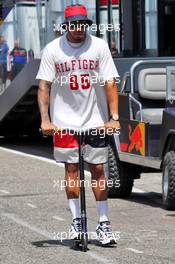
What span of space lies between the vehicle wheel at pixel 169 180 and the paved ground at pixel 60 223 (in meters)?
0.11

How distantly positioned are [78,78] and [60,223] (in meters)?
2.27

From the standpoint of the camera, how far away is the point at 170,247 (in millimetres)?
9055

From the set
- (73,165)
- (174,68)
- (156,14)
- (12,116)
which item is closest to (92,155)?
(73,165)

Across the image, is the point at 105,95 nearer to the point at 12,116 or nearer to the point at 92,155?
the point at 92,155

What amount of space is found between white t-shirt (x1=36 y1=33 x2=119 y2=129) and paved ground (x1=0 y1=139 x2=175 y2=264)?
1.04 metres

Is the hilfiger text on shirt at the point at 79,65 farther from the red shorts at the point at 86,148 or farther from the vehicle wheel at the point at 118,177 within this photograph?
the vehicle wheel at the point at 118,177

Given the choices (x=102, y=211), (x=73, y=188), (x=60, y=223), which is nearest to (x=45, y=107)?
(x=73, y=188)

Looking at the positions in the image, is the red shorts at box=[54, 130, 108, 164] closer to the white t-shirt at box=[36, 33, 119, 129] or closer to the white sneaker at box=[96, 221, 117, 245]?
the white t-shirt at box=[36, 33, 119, 129]

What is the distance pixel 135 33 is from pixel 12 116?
3.44 metres

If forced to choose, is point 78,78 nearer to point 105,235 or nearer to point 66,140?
point 66,140

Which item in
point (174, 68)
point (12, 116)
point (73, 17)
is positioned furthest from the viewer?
point (12, 116)

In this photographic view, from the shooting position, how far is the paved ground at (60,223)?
8609 mm

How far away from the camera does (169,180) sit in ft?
38.1

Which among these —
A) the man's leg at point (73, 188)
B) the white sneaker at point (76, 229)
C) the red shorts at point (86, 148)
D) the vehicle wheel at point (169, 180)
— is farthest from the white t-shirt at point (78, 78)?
the vehicle wheel at point (169, 180)
